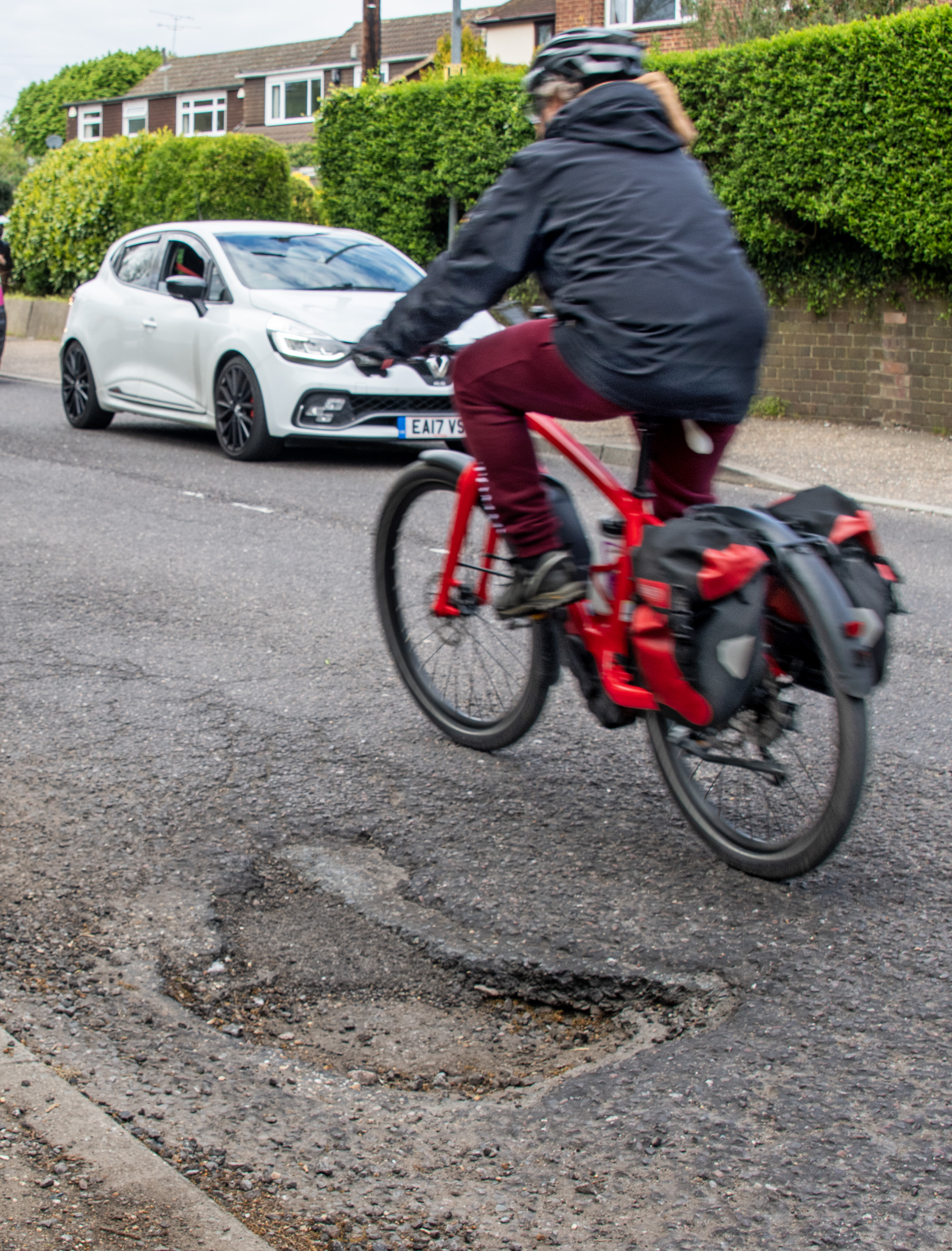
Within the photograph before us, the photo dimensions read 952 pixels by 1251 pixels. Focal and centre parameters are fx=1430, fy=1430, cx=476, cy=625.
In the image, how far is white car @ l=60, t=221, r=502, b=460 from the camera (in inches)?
394

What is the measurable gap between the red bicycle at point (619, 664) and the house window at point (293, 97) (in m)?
67.9

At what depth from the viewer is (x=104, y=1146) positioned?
2285mm

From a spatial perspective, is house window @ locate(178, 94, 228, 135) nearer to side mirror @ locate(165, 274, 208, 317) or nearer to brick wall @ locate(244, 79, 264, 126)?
brick wall @ locate(244, 79, 264, 126)

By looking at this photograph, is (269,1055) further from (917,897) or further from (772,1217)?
(917,897)

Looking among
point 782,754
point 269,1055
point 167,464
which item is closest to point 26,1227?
point 269,1055

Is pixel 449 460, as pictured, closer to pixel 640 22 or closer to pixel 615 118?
pixel 615 118

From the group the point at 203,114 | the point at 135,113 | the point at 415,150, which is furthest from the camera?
the point at 135,113

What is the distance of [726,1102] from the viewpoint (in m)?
2.48

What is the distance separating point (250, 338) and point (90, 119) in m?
80.9

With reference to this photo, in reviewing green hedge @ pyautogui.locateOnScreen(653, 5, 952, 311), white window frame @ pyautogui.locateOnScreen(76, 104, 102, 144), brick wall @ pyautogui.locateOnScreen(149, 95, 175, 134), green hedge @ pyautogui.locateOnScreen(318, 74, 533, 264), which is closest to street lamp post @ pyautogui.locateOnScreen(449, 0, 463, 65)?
green hedge @ pyautogui.locateOnScreen(318, 74, 533, 264)

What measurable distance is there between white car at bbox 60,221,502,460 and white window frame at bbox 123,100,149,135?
72.0 metres

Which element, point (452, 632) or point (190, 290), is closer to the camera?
point (452, 632)

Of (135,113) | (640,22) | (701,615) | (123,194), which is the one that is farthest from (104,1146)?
(135,113)

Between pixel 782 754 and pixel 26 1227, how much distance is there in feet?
6.12
